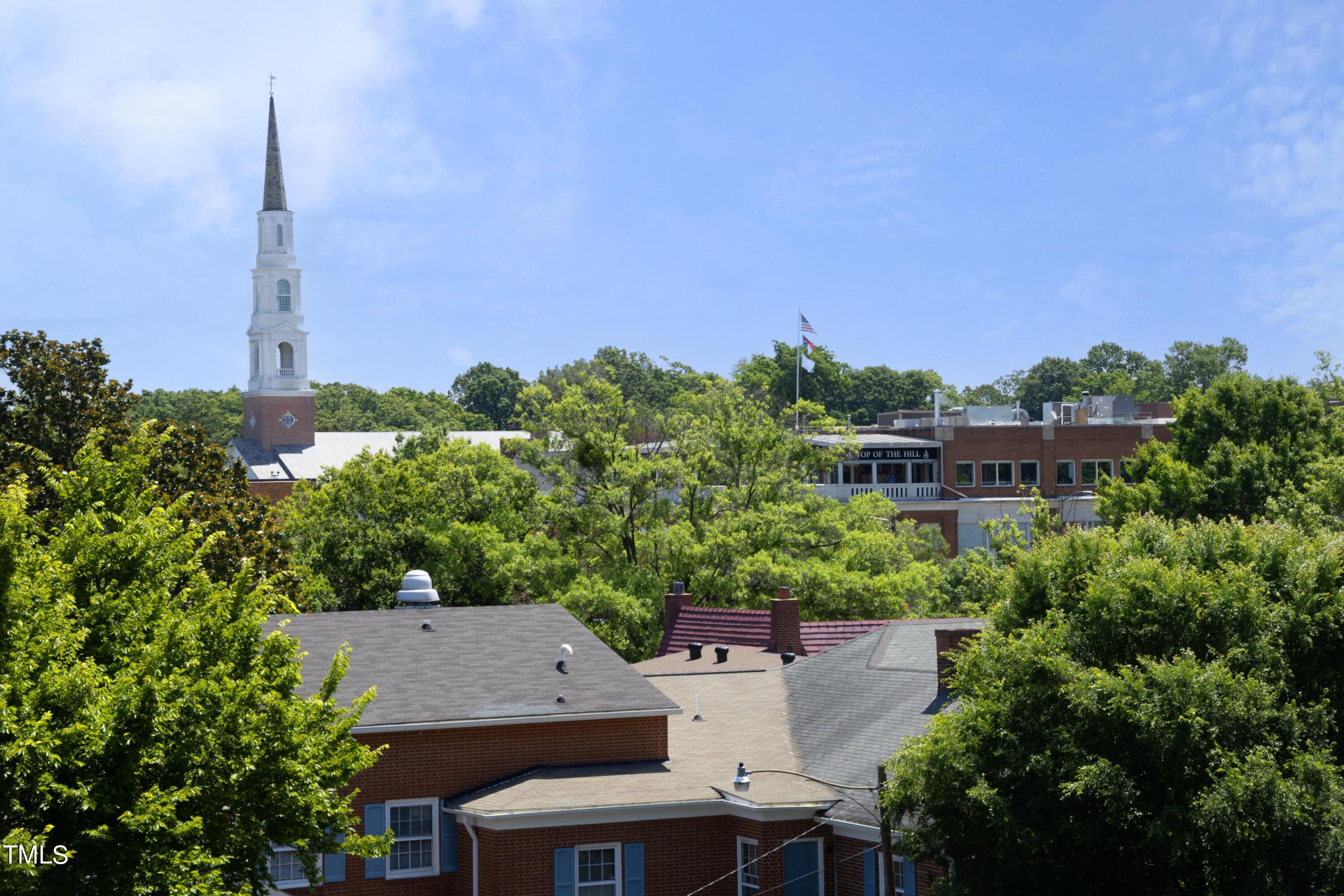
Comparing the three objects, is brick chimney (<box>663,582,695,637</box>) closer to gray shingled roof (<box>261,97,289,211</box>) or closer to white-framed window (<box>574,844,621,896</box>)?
white-framed window (<box>574,844,621,896</box>)

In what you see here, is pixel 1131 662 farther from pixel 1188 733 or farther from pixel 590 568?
pixel 590 568

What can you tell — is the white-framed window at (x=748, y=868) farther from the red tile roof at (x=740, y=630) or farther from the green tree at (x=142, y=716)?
the red tile roof at (x=740, y=630)

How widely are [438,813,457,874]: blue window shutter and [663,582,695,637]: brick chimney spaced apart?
672 inches

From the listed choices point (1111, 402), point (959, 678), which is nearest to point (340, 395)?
point (1111, 402)

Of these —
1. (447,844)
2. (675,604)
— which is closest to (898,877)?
(447,844)

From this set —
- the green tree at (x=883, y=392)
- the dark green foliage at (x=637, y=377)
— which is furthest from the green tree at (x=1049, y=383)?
the dark green foliage at (x=637, y=377)

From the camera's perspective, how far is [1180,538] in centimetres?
1934

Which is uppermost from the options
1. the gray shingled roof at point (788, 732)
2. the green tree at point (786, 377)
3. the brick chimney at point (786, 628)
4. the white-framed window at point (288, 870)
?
the green tree at point (786, 377)

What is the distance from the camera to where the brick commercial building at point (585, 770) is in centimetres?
2155

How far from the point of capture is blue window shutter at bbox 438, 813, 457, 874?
75.2 feet

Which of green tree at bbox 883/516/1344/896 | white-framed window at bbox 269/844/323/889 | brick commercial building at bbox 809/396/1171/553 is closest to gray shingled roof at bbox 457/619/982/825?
green tree at bbox 883/516/1344/896

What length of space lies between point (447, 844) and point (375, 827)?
122 centimetres

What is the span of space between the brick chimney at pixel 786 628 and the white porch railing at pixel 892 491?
3928 centimetres

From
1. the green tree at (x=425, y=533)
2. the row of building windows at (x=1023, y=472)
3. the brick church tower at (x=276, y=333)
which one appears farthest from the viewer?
the brick church tower at (x=276, y=333)
